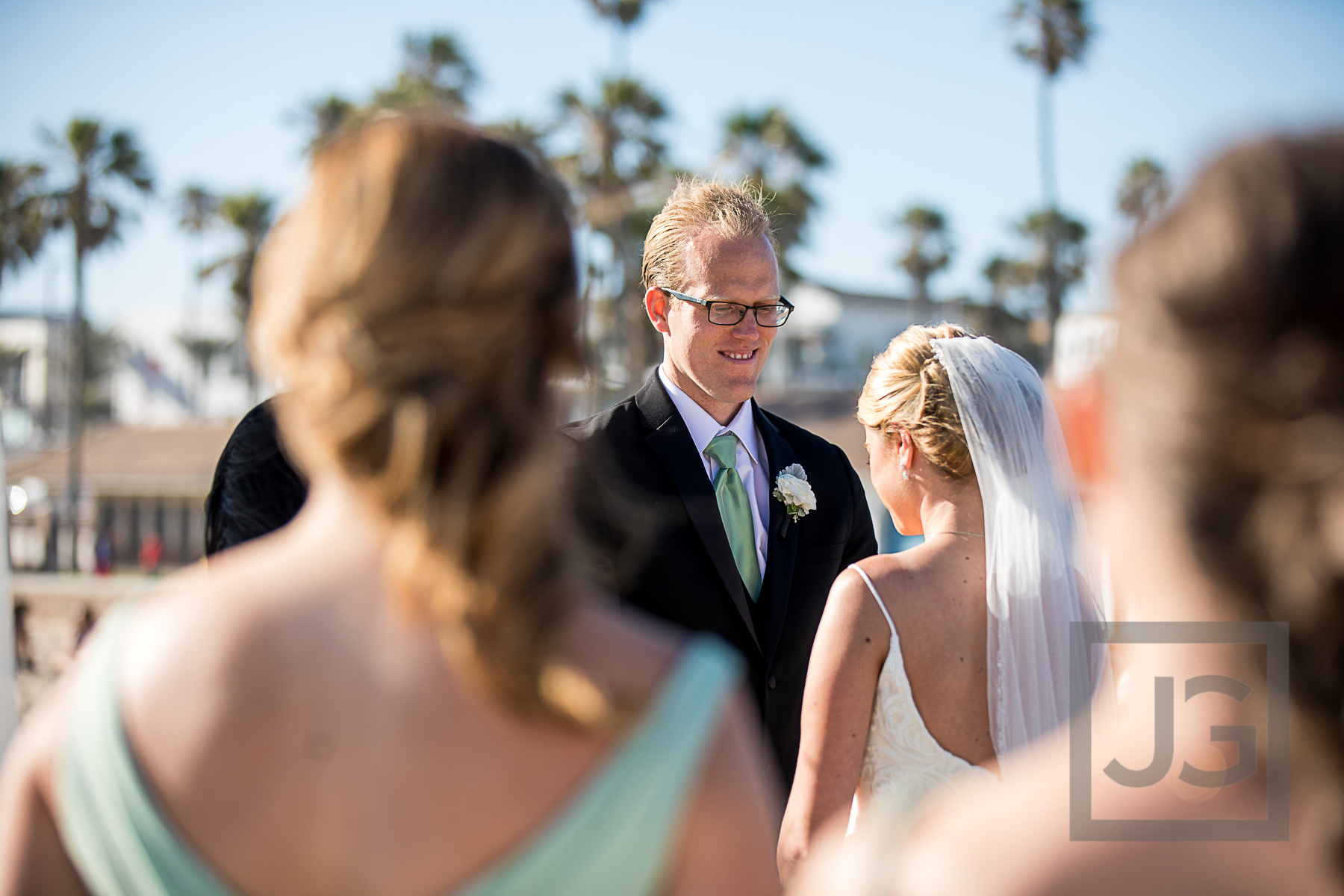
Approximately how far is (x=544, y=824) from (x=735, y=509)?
2830 mm

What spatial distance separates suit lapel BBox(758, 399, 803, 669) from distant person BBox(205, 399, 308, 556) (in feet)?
6.22

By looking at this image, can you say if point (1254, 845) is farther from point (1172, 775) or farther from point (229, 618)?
point (229, 618)

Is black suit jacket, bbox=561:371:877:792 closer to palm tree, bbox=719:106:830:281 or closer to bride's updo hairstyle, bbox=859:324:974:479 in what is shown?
bride's updo hairstyle, bbox=859:324:974:479

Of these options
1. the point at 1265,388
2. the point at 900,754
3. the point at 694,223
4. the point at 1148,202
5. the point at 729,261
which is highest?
the point at 694,223

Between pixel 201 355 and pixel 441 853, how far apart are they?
75455mm

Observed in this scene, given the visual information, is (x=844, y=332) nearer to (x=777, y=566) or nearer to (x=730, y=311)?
(x=730, y=311)

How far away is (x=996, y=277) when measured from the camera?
158 feet

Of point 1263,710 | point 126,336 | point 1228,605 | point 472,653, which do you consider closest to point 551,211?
point 472,653

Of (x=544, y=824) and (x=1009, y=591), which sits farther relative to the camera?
(x=1009, y=591)

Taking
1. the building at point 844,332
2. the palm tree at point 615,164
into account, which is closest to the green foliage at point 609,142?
the palm tree at point 615,164

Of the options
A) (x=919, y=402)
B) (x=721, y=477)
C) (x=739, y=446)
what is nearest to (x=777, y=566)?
(x=721, y=477)

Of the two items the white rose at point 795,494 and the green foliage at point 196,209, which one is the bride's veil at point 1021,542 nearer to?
the white rose at point 795,494

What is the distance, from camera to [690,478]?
13.3 feet

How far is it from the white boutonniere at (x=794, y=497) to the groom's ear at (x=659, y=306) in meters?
0.85
